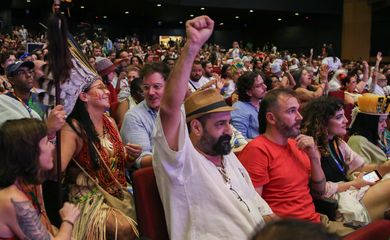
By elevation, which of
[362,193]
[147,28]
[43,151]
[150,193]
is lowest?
[362,193]

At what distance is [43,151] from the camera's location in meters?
1.98

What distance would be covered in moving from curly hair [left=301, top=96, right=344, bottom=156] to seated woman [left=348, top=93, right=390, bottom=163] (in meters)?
0.60

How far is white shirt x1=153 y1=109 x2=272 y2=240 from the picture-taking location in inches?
83.8

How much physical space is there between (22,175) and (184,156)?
0.71 metres

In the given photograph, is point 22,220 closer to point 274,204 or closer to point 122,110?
point 274,204

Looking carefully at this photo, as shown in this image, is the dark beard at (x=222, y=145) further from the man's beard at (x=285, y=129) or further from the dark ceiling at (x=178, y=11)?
the dark ceiling at (x=178, y=11)

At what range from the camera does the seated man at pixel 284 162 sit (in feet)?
8.92

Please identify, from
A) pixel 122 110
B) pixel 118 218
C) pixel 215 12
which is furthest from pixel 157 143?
pixel 215 12

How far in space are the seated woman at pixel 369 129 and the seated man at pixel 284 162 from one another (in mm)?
1059

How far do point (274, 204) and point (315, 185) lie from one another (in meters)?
0.39

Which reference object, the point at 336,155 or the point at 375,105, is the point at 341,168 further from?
the point at 375,105

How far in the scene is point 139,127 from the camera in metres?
3.27

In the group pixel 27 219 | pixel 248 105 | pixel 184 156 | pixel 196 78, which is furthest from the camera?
pixel 196 78

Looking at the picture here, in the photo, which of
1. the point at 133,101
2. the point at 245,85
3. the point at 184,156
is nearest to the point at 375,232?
the point at 184,156
